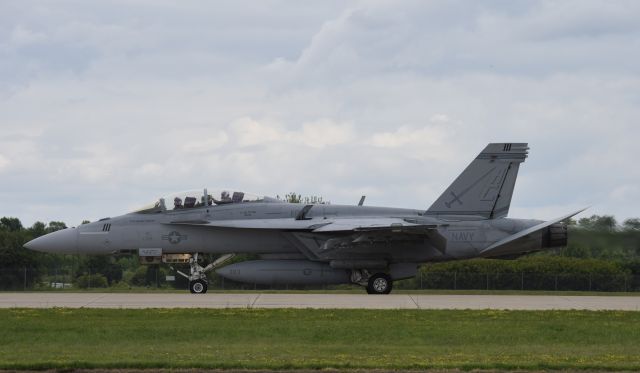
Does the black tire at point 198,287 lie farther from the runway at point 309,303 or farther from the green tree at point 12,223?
the green tree at point 12,223

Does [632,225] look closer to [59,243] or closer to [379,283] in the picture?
[379,283]

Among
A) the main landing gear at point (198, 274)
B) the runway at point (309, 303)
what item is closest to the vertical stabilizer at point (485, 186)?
the runway at point (309, 303)

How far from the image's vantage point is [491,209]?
29766 mm

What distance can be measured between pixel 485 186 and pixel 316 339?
14.8 m

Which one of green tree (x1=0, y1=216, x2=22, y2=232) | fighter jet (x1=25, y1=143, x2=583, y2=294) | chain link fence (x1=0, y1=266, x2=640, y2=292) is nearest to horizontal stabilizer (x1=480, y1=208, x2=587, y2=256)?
fighter jet (x1=25, y1=143, x2=583, y2=294)

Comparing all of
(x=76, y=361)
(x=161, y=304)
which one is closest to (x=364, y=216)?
(x=161, y=304)

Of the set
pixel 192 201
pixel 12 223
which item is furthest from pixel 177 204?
pixel 12 223

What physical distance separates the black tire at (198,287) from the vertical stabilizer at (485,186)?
6911mm

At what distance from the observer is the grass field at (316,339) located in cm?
1325

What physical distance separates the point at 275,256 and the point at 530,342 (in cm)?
1438

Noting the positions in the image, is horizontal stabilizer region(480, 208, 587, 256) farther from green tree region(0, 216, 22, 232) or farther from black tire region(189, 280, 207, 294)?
green tree region(0, 216, 22, 232)

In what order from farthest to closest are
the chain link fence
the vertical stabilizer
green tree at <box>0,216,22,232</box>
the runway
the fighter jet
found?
green tree at <box>0,216,22,232</box>, the chain link fence, the vertical stabilizer, the fighter jet, the runway

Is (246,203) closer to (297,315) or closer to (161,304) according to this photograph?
(161,304)

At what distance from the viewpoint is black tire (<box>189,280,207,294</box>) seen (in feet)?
94.9
